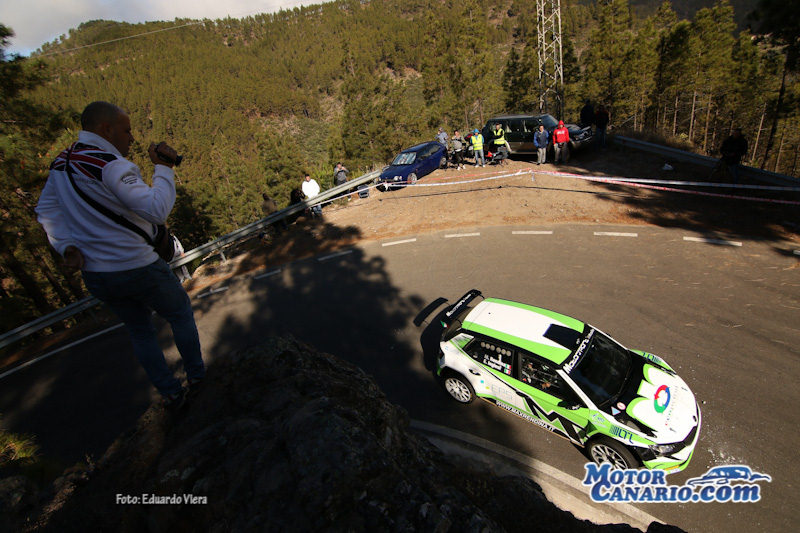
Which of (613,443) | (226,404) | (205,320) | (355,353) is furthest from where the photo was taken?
(205,320)

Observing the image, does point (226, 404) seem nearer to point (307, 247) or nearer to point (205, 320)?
point (205, 320)

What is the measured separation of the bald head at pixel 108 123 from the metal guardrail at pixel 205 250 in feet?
14.8

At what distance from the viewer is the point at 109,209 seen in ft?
8.82

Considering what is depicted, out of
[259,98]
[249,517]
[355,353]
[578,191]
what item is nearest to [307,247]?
[355,353]

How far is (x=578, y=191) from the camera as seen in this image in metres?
13.8

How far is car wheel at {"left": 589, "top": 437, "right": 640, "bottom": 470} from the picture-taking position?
488cm

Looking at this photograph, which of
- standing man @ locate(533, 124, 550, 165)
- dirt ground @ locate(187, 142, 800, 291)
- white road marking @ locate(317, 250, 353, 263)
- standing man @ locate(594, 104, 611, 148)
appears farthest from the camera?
standing man @ locate(594, 104, 611, 148)

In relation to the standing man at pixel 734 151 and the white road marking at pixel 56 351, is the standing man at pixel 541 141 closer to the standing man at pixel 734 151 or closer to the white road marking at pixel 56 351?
the standing man at pixel 734 151

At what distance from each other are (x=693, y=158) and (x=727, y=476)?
43.5 feet

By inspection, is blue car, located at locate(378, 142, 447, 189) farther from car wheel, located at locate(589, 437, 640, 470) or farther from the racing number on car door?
car wheel, located at locate(589, 437, 640, 470)

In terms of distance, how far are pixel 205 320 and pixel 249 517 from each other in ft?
27.7

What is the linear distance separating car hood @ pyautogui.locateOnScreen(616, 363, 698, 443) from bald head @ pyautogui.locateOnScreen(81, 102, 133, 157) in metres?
6.20

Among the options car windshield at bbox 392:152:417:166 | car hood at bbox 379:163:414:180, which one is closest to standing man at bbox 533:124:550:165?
car windshield at bbox 392:152:417:166

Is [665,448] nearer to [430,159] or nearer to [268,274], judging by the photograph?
[268,274]
